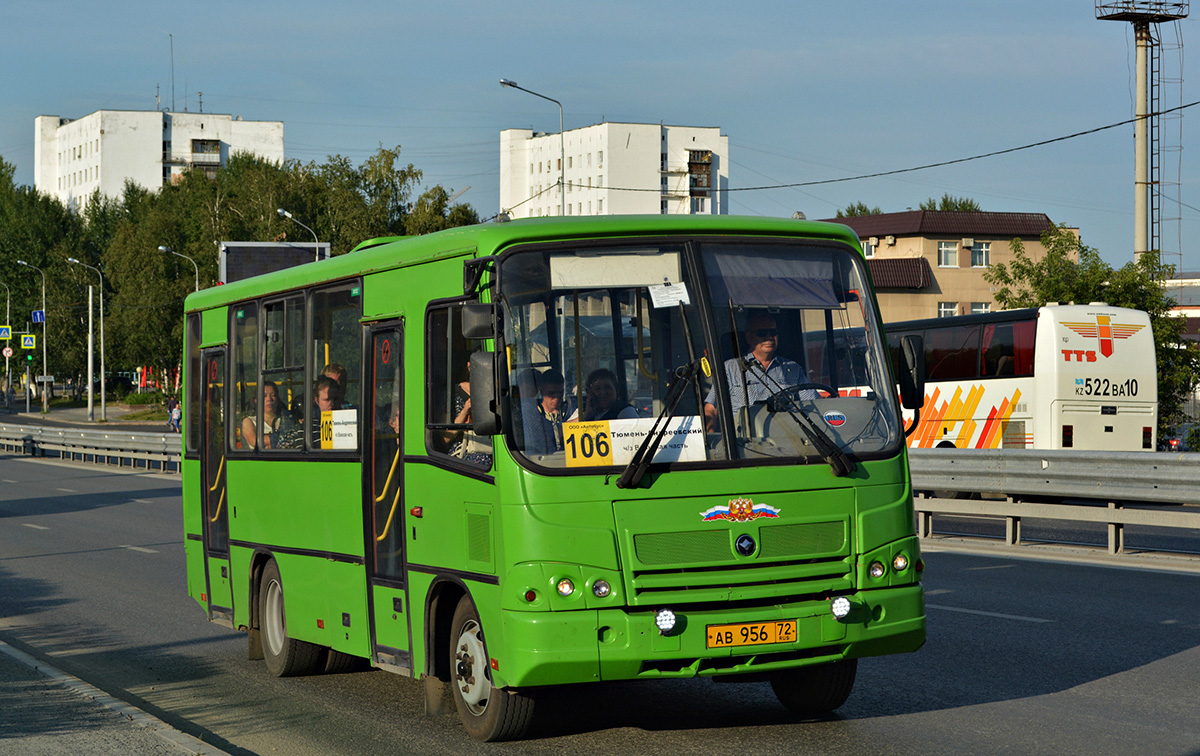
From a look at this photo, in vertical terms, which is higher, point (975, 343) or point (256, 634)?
point (975, 343)

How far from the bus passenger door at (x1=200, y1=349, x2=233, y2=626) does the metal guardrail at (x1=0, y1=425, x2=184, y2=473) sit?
22761 millimetres

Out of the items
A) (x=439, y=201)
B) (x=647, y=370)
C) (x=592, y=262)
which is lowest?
(x=647, y=370)

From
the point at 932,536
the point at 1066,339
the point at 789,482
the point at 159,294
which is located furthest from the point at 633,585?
the point at 159,294

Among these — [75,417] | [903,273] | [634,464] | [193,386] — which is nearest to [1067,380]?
[193,386]

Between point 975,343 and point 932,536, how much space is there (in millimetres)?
11836

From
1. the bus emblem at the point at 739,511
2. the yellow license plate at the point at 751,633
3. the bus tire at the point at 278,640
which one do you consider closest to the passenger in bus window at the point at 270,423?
the bus tire at the point at 278,640

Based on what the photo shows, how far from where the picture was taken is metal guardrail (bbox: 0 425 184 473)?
38.0 metres

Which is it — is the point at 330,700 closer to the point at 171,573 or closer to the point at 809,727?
the point at 809,727

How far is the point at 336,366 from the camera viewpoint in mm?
8766

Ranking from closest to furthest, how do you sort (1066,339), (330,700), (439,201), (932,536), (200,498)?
(330,700), (200,498), (932,536), (1066,339), (439,201)

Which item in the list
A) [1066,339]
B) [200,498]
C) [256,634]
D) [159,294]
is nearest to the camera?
[256,634]

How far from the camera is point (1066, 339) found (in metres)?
27.8

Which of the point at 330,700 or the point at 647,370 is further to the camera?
the point at 330,700

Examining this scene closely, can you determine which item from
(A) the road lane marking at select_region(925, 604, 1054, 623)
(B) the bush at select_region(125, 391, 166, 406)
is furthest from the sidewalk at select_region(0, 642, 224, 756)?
(B) the bush at select_region(125, 391, 166, 406)
